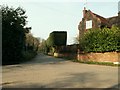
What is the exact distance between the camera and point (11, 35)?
115 feet

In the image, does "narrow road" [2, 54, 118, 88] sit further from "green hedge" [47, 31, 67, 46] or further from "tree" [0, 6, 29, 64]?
"green hedge" [47, 31, 67, 46]

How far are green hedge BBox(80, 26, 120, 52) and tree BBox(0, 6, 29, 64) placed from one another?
9.98 meters

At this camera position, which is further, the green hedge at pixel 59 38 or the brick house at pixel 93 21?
the green hedge at pixel 59 38

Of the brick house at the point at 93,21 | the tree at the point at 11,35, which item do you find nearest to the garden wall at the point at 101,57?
the tree at the point at 11,35

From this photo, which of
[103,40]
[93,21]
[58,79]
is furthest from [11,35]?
[93,21]

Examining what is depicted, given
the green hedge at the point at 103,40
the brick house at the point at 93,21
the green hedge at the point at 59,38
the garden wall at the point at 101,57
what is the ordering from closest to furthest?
the garden wall at the point at 101,57, the green hedge at the point at 103,40, the brick house at the point at 93,21, the green hedge at the point at 59,38

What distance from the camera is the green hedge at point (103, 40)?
36562 mm

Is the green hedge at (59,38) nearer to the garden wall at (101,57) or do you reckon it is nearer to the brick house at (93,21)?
the brick house at (93,21)

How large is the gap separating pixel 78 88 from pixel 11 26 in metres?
23.8

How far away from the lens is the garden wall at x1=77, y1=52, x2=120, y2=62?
36203mm

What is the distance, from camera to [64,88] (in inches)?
511

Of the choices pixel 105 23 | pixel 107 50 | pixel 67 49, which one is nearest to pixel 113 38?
pixel 107 50

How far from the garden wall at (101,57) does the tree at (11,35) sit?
10.4 meters

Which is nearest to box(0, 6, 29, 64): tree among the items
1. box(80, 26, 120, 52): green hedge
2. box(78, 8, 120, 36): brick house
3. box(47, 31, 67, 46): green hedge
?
box(80, 26, 120, 52): green hedge
